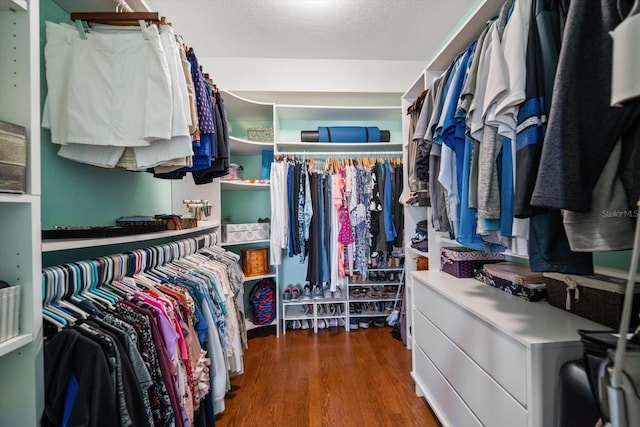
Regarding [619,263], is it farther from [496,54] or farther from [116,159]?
[116,159]

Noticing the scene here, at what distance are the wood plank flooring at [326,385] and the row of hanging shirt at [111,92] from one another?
4.94ft

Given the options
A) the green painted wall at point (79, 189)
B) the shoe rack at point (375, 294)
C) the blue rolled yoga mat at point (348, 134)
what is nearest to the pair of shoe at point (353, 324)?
the shoe rack at point (375, 294)

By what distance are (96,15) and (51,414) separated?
4.20 ft

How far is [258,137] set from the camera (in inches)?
99.3

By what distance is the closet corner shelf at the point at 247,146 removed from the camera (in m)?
2.37

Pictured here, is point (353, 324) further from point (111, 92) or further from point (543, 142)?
→ point (111, 92)

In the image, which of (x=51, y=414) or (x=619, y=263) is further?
(x=619, y=263)

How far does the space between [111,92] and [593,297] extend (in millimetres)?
1860

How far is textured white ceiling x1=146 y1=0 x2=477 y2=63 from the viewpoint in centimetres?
184

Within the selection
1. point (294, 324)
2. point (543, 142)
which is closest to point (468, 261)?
point (543, 142)

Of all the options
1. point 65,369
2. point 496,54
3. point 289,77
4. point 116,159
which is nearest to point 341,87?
point 289,77

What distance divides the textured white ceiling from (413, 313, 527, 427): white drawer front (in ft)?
6.87

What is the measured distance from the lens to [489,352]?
100cm

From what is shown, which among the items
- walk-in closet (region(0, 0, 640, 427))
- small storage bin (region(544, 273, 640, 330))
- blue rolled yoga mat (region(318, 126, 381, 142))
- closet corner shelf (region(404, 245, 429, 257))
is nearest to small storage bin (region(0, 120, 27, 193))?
walk-in closet (region(0, 0, 640, 427))
